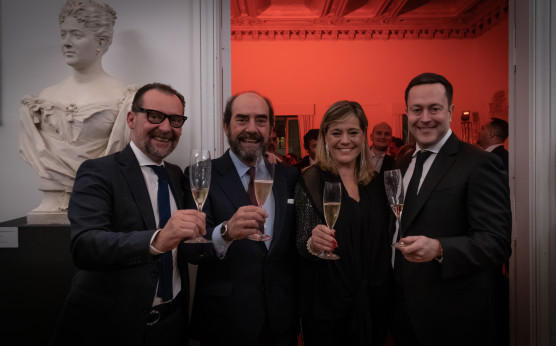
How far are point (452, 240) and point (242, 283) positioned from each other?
3.21 ft

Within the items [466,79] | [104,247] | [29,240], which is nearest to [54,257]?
[29,240]

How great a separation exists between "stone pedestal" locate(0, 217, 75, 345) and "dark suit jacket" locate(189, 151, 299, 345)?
0.93m

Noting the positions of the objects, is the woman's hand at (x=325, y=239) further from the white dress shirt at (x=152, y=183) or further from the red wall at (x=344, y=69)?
the red wall at (x=344, y=69)

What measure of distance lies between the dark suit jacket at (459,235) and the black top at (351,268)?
0.15 m

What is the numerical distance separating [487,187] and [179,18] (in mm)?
2227

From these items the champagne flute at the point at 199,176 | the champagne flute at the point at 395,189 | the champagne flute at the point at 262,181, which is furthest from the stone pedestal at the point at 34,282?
the champagne flute at the point at 395,189

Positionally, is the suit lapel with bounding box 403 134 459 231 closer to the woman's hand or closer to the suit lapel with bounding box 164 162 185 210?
the woman's hand

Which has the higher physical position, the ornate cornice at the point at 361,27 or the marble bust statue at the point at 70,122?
the ornate cornice at the point at 361,27

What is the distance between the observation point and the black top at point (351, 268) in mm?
1848

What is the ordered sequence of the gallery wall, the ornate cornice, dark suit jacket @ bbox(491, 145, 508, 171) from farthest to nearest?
1. the ornate cornice
2. dark suit jacket @ bbox(491, 145, 508, 171)
3. the gallery wall

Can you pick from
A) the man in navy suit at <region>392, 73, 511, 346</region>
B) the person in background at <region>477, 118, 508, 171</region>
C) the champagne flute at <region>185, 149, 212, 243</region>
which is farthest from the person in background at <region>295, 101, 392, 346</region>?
the person in background at <region>477, 118, 508, 171</region>

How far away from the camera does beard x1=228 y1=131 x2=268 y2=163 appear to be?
6.49 feet

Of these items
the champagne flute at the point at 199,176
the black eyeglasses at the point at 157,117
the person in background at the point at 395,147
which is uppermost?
the person in background at the point at 395,147

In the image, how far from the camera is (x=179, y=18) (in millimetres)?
2695
